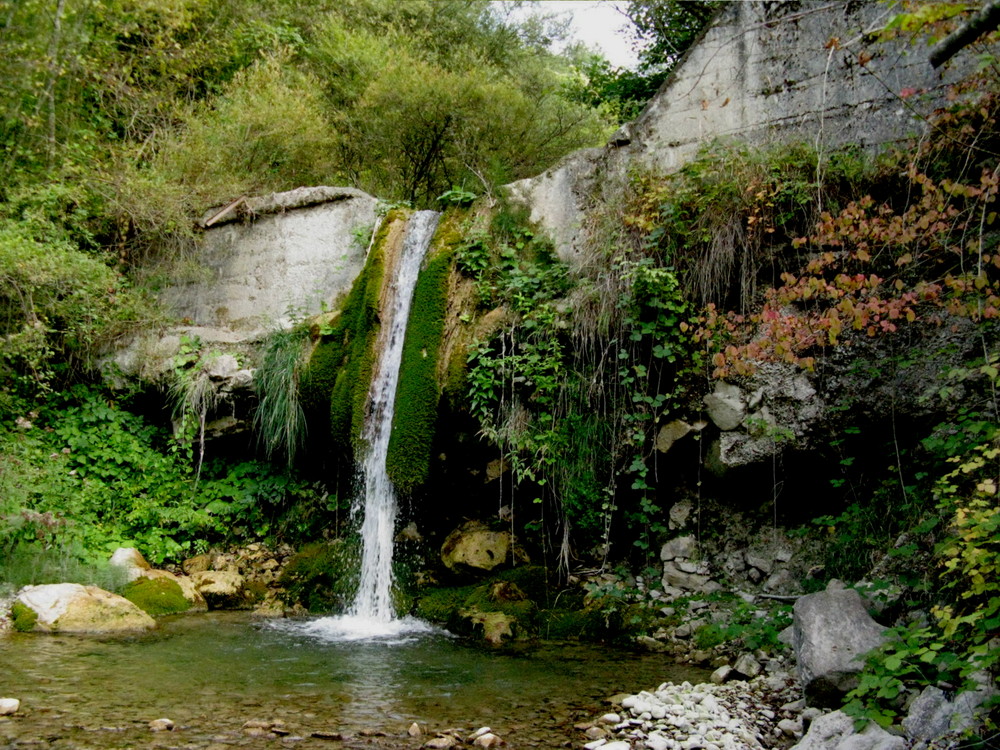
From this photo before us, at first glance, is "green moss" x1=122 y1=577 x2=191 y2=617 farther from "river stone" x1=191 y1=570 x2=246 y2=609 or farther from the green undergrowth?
the green undergrowth

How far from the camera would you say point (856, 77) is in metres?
6.25

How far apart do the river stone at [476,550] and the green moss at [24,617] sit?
301cm

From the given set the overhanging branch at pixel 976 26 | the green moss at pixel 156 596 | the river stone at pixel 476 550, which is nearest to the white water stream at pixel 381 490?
the river stone at pixel 476 550

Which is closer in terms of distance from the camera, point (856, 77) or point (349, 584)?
point (856, 77)

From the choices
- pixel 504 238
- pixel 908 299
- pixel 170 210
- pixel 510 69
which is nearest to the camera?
pixel 908 299

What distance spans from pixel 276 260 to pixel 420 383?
2.91 metres

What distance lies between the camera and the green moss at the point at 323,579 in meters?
6.74

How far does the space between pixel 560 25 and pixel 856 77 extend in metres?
9.17

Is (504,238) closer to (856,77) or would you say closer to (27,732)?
Result: (856,77)

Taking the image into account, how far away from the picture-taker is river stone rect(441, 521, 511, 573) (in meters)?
6.41

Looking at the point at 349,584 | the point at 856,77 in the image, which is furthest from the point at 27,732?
the point at 856,77

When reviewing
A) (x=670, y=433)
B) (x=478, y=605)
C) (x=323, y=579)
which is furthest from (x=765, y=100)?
(x=323, y=579)

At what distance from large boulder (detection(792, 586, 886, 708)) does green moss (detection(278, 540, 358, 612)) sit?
3.88 metres

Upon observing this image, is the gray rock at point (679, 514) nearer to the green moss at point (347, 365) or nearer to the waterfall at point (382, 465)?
the waterfall at point (382, 465)
